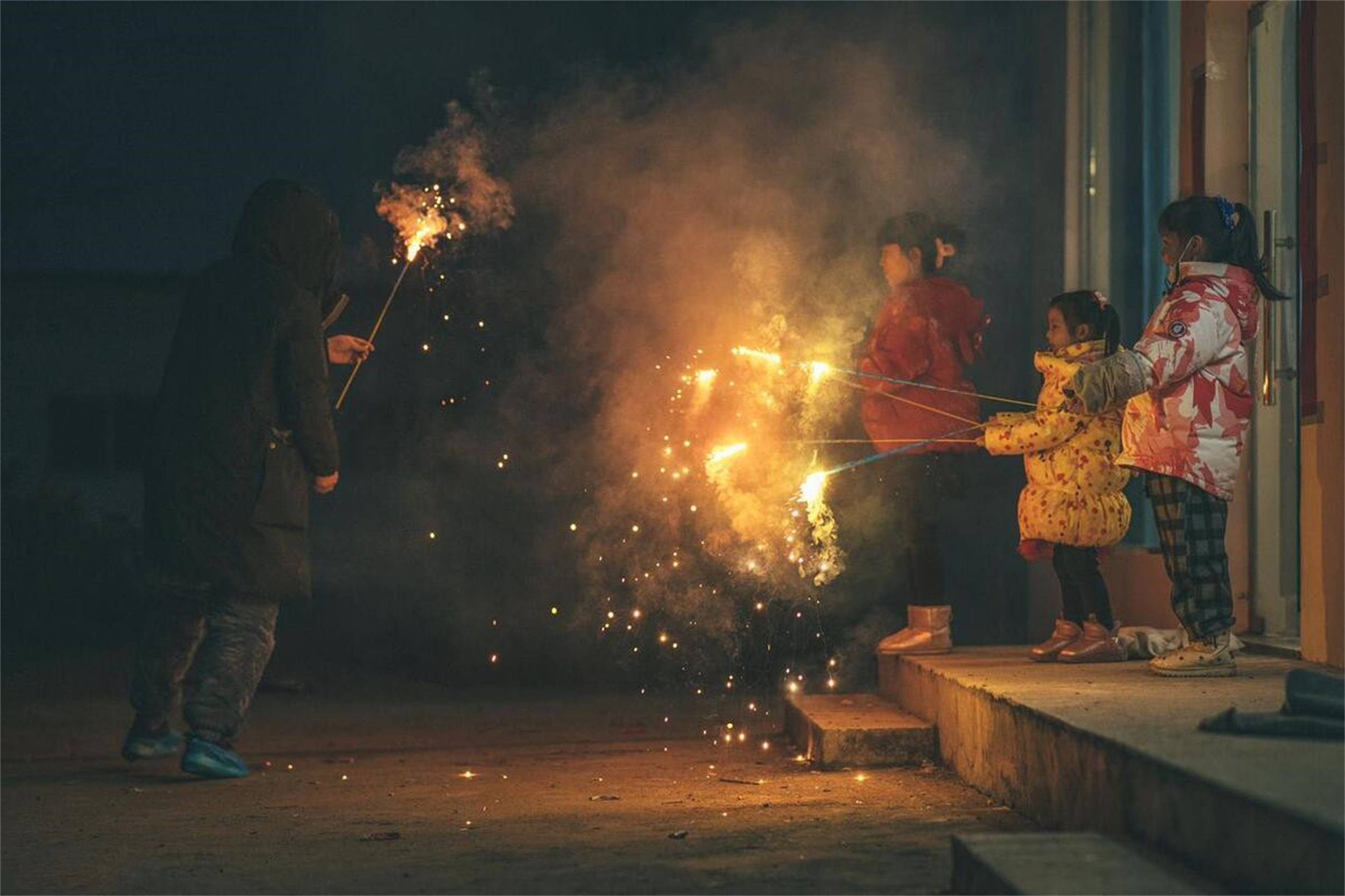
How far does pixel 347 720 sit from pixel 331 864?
13.8 ft

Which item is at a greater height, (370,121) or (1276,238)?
(370,121)

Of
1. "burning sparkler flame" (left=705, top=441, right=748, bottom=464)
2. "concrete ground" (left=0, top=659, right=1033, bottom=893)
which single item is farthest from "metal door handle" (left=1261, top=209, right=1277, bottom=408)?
"burning sparkler flame" (left=705, top=441, right=748, bottom=464)

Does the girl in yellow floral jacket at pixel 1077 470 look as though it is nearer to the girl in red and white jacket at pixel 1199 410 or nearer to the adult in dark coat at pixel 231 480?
the girl in red and white jacket at pixel 1199 410

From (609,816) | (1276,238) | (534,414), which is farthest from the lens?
(534,414)

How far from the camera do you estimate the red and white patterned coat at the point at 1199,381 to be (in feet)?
17.1

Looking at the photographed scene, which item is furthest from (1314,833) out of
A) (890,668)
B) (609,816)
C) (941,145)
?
(941,145)

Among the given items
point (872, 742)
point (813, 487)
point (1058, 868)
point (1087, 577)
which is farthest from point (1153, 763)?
point (813, 487)

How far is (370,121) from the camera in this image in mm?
14992

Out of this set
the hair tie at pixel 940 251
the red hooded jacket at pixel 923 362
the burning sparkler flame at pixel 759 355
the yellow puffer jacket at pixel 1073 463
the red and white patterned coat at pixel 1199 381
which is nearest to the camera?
the red and white patterned coat at pixel 1199 381

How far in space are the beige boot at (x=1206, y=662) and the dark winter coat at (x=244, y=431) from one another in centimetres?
317

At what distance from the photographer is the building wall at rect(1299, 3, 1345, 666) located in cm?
580

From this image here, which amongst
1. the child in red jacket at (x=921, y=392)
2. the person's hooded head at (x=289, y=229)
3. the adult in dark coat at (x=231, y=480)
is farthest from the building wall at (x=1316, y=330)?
the person's hooded head at (x=289, y=229)

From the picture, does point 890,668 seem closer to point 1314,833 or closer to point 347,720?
point 347,720

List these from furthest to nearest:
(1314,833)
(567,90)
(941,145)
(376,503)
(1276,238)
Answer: (376,503), (941,145), (567,90), (1276,238), (1314,833)
